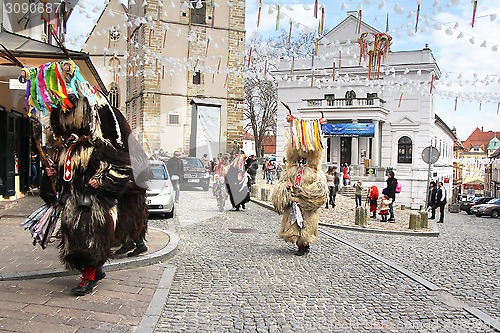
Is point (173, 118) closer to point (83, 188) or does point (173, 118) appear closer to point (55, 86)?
point (55, 86)

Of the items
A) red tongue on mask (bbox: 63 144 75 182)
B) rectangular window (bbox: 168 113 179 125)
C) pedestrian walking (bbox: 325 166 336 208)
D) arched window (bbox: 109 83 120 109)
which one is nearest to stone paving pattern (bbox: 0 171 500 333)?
red tongue on mask (bbox: 63 144 75 182)

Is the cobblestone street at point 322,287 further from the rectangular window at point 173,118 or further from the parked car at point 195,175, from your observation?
the rectangular window at point 173,118

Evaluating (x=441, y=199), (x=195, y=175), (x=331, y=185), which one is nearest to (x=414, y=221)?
(x=441, y=199)

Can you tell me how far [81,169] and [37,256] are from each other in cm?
255

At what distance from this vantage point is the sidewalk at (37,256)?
21.4ft

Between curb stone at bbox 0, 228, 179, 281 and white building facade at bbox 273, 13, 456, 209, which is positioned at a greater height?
white building facade at bbox 273, 13, 456, 209

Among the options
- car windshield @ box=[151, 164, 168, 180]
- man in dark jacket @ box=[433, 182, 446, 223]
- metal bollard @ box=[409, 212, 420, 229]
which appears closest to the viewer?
metal bollard @ box=[409, 212, 420, 229]

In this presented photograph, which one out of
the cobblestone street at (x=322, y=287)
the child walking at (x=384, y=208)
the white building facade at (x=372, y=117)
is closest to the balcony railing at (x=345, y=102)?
the white building facade at (x=372, y=117)

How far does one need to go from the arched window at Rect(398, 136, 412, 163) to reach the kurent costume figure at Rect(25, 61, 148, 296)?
→ 33970 millimetres

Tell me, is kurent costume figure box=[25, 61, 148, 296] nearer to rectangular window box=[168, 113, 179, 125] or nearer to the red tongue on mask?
the red tongue on mask

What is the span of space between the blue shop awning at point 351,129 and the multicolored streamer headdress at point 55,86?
30.9 m

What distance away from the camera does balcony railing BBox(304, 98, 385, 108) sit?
36.1 meters

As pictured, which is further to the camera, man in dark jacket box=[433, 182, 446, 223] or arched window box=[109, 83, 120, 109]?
man in dark jacket box=[433, 182, 446, 223]

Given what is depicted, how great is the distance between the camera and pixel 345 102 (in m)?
37.3
